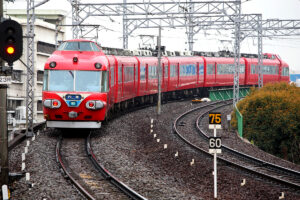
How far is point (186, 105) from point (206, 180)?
23.9 meters

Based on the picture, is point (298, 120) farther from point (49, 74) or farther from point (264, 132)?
point (49, 74)

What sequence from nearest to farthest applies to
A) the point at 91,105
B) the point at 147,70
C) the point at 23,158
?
the point at 23,158 < the point at 91,105 < the point at 147,70

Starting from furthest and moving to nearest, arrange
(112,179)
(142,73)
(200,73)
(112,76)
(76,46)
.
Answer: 1. (200,73)
2. (142,73)
3. (112,76)
4. (76,46)
5. (112,179)

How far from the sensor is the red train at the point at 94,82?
856 inches

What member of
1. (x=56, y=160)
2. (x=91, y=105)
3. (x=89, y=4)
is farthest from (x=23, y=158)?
(x=89, y=4)

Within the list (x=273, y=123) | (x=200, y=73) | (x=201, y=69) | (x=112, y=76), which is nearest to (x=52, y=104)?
(x=112, y=76)

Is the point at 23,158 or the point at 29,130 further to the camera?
the point at 29,130

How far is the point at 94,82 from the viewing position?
72.9ft

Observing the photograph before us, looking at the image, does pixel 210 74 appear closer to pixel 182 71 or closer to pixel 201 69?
pixel 201 69

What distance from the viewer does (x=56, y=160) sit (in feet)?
58.4

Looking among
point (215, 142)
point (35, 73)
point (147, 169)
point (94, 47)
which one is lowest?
point (147, 169)

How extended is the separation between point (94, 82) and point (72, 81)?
0.86m

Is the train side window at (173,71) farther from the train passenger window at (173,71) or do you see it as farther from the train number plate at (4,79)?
the train number plate at (4,79)

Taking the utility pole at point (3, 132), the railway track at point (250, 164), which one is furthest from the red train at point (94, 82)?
the utility pole at point (3, 132)
